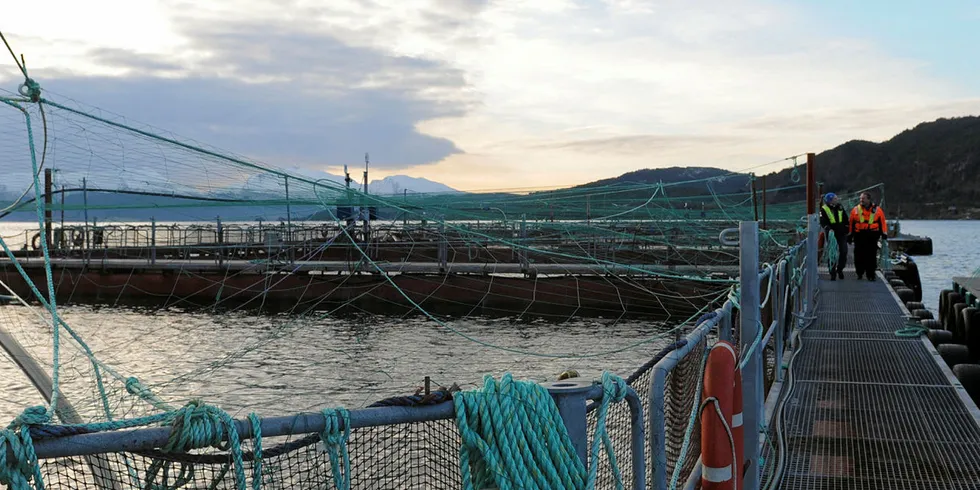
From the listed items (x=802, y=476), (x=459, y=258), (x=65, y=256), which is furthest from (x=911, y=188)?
(x=802, y=476)

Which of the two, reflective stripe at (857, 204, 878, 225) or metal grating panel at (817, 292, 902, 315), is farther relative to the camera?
reflective stripe at (857, 204, 878, 225)

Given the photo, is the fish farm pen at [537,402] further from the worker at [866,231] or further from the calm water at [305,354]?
the worker at [866,231]

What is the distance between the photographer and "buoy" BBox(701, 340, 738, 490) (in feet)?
11.1

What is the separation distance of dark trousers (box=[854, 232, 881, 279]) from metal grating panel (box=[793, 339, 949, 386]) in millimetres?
6897

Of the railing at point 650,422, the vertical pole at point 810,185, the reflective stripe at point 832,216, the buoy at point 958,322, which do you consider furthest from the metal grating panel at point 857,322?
the reflective stripe at point 832,216

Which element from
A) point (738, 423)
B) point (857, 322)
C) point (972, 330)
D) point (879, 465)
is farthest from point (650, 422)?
point (972, 330)

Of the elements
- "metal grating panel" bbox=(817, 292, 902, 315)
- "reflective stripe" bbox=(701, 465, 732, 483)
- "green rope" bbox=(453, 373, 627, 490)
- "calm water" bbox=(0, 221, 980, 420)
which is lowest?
"calm water" bbox=(0, 221, 980, 420)

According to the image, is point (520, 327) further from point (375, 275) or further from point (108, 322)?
point (108, 322)

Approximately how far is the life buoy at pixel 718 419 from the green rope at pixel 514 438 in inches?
56.6

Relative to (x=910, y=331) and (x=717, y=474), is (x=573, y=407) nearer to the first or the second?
(x=717, y=474)

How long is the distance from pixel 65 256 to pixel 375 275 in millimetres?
14353

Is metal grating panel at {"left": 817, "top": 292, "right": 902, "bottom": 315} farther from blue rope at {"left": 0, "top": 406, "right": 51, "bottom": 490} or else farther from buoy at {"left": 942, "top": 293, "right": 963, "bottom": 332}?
blue rope at {"left": 0, "top": 406, "right": 51, "bottom": 490}

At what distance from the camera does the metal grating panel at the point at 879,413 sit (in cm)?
577

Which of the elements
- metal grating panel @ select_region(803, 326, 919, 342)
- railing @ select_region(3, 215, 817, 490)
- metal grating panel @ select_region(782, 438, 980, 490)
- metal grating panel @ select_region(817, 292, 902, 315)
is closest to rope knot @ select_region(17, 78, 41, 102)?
railing @ select_region(3, 215, 817, 490)
